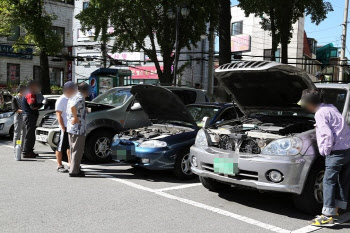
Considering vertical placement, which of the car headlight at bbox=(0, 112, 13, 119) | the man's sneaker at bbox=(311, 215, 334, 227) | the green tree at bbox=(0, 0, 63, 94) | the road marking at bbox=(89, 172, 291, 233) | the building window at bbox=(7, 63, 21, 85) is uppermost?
the green tree at bbox=(0, 0, 63, 94)

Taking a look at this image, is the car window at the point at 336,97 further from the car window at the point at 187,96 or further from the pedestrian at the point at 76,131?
the car window at the point at 187,96


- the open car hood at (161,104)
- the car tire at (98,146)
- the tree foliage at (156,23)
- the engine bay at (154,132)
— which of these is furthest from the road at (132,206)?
the tree foliage at (156,23)

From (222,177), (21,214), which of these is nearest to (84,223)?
(21,214)

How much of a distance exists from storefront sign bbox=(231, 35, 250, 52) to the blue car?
35.3 meters

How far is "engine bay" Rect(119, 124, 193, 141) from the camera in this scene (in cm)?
696

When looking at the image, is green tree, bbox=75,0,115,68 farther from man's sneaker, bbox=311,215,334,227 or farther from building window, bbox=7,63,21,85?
building window, bbox=7,63,21,85

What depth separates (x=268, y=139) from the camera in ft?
16.5

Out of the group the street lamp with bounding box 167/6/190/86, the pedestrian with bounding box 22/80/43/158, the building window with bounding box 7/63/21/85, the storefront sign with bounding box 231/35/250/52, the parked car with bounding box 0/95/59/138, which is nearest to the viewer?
the pedestrian with bounding box 22/80/43/158

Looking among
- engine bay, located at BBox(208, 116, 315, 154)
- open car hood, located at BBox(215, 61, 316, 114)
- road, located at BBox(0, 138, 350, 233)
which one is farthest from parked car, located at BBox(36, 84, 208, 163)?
engine bay, located at BBox(208, 116, 315, 154)

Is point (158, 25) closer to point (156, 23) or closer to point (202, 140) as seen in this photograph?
point (156, 23)

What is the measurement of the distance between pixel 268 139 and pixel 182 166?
7.15 ft

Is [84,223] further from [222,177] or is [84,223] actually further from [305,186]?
[305,186]

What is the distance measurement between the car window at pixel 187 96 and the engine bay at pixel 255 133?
418cm

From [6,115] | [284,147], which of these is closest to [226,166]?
[284,147]
